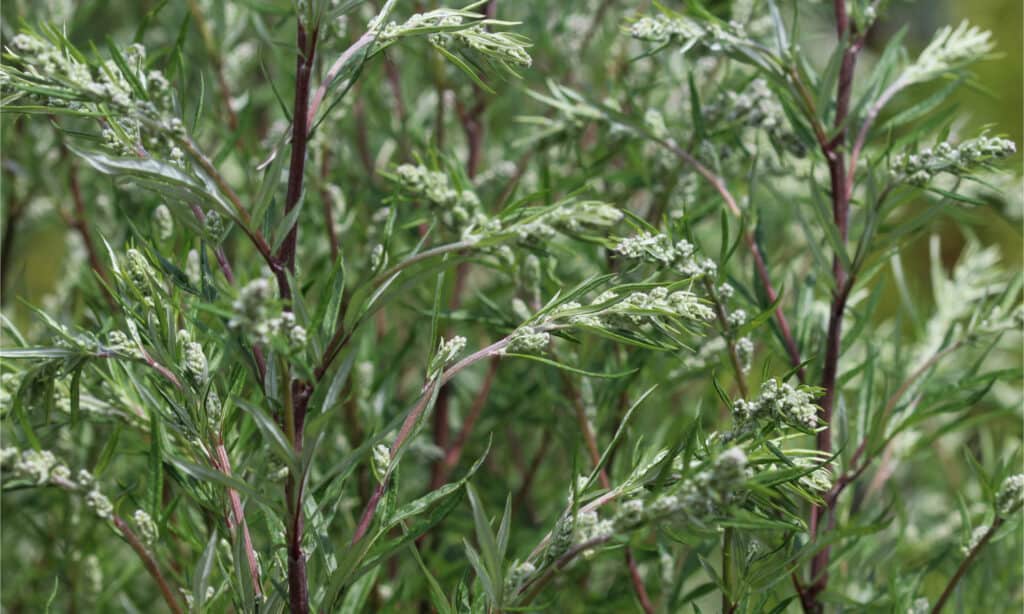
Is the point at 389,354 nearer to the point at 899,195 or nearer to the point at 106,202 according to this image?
the point at 106,202

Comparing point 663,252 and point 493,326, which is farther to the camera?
point 493,326

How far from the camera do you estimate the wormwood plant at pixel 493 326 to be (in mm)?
325

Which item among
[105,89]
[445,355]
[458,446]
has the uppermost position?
[105,89]

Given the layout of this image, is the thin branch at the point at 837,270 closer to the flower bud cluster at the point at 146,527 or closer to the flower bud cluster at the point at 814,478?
the flower bud cluster at the point at 814,478

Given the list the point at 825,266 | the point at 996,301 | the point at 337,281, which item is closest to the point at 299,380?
the point at 337,281

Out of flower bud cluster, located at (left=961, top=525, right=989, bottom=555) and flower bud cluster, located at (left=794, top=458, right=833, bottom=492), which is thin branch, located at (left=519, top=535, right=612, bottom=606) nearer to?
flower bud cluster, located at (left=794, top=458, right=833, bottom=492)

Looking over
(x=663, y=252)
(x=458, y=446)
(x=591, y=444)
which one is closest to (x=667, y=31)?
(x=663, y=252)

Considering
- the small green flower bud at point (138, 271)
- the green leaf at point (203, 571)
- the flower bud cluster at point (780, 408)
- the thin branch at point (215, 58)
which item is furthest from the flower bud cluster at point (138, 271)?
the thin branch at point (215, 58)

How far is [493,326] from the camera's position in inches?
20.6

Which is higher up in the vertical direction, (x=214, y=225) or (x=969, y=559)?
(x=214, y=225)

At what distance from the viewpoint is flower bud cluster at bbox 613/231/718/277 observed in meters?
0.37

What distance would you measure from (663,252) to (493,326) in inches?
6.4

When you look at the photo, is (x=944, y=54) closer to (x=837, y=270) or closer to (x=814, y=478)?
(x=837, y=270)

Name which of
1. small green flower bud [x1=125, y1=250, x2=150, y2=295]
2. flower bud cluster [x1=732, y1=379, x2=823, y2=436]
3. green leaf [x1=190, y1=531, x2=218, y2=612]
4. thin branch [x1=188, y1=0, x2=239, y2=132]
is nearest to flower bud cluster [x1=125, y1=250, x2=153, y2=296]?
small green flower bud [x1=125, y1=250, x2=150, y2=295]
